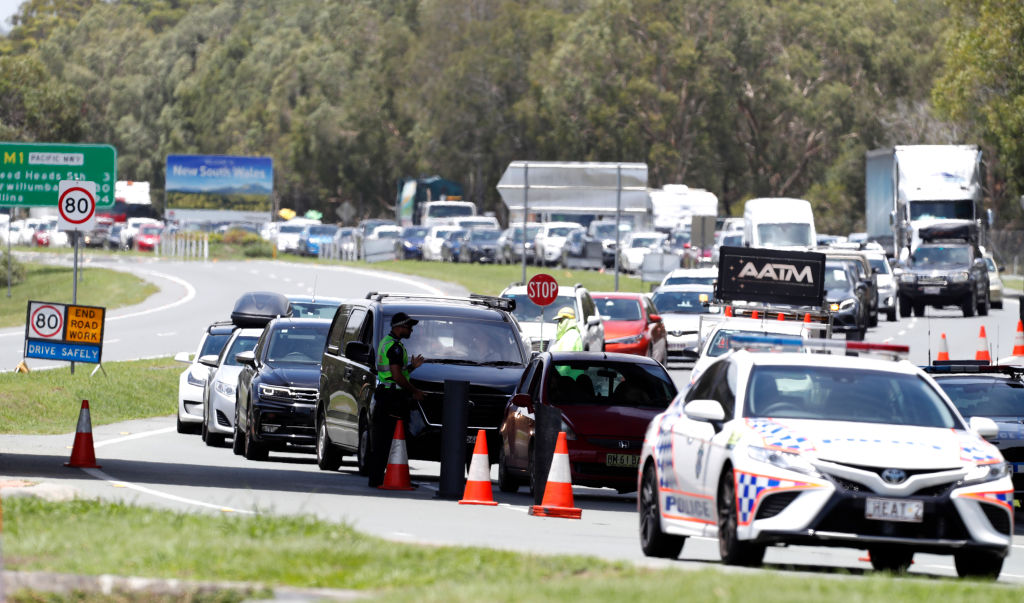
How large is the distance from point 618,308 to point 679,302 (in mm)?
3971

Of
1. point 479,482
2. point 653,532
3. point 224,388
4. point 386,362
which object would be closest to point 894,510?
point 653,532

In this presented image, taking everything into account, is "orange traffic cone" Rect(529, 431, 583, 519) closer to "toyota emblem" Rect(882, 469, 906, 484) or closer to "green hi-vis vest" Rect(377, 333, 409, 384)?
"green hi-vis vest" Rect(377, 333, 409, 384)

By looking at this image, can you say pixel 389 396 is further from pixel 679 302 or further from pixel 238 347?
pixel 679 302

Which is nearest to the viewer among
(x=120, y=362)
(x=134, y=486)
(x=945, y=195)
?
(x=134, y=486)

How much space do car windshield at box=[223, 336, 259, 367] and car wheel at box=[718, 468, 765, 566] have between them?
40.3ft

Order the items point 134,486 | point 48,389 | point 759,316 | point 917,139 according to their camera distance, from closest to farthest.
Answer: point 134,486
point 48,389
point 759,316
point 917,139

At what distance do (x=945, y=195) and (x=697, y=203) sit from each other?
2652 centimetres

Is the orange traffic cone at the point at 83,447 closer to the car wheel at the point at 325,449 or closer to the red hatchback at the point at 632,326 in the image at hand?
the car wheel at the point at 325,449

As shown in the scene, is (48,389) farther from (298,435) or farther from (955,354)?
(955,354)

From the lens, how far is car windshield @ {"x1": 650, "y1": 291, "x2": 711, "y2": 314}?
37.9 m

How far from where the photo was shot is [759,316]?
31750 mm

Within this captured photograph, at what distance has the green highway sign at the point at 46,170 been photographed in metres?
37.4

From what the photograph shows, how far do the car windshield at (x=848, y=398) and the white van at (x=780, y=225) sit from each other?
4410 centimetres

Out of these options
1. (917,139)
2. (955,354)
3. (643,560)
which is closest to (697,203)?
(917,139)
